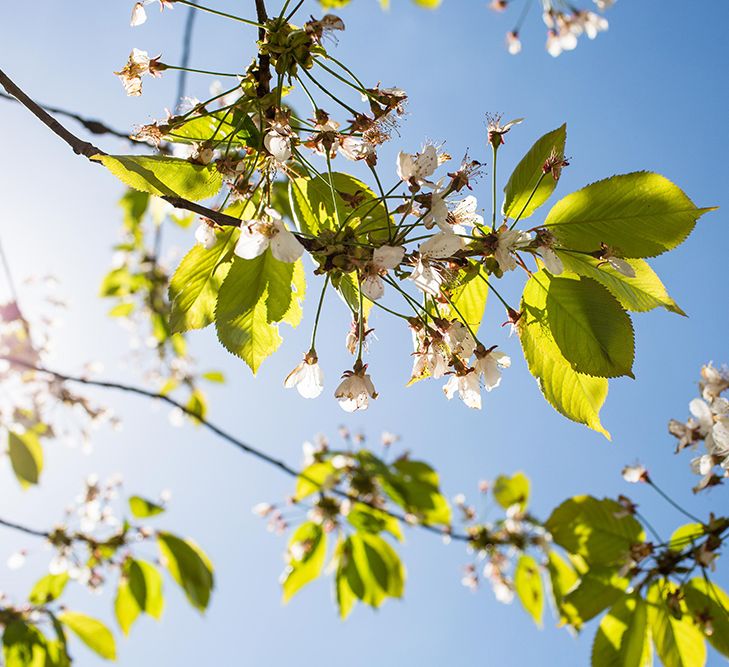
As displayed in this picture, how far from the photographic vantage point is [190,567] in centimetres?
275

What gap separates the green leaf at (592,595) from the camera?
6.50ft

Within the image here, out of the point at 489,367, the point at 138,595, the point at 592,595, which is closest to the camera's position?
the point at 489,367

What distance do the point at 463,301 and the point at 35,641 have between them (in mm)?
2616

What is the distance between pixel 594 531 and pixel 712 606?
0.38m

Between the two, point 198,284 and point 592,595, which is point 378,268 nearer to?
point 198,284

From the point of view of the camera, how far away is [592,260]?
1.12 metres

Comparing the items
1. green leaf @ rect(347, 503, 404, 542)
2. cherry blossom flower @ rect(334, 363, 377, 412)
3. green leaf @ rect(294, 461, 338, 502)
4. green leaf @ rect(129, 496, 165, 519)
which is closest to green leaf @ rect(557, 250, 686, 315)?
cherry blossom flower @ rect(334, 363, 377, 412)

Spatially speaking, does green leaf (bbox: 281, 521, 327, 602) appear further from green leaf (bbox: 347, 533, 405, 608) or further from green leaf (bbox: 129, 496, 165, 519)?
green leaf (bbox: 129, 496, 165, 519)

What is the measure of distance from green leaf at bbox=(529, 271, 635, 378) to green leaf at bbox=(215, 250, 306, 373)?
48cm

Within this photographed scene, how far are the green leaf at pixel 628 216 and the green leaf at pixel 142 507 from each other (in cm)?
284

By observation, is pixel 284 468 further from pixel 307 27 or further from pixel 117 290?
pixel 117 290

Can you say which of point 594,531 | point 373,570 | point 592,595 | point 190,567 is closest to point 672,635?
point 592,595

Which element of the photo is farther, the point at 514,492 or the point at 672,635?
the point at 514,492

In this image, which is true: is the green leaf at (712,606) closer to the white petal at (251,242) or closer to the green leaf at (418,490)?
the green leaf at (418,490)
